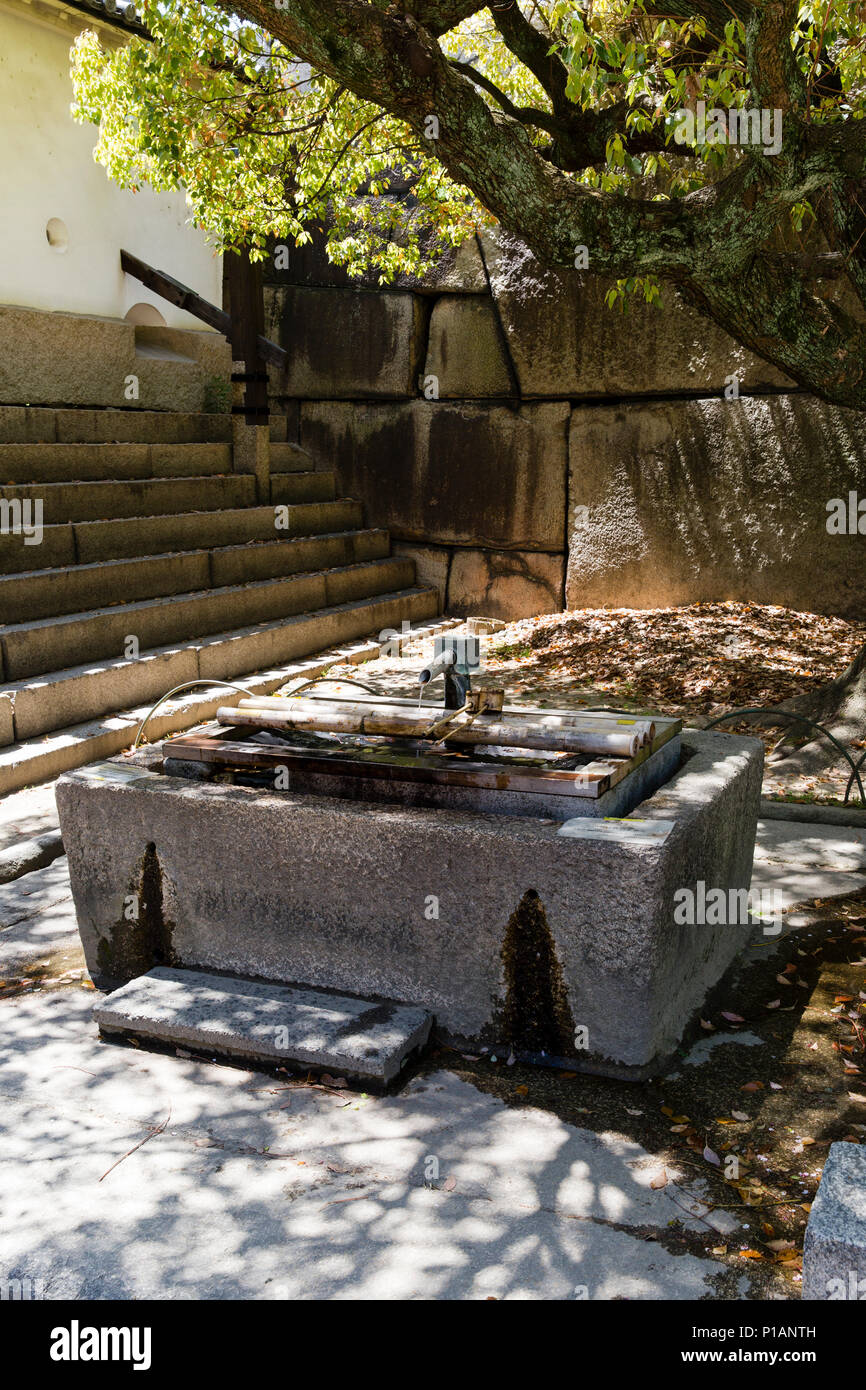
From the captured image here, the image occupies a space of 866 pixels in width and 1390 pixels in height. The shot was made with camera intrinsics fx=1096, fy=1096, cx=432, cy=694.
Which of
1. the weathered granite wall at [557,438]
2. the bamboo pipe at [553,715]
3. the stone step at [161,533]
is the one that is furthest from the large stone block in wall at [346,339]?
the bamboo pipe at [553,715]

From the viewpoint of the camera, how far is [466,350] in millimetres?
9688

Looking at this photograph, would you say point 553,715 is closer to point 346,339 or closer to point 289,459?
point 289,459

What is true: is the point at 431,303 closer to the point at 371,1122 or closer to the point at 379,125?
the point at 379,125

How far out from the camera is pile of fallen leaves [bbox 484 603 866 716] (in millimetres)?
7020

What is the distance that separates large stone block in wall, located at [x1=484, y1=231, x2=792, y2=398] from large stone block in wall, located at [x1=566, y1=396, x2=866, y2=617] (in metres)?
0.20

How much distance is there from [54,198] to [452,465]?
401 cm

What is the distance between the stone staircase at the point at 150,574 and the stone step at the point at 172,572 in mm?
11

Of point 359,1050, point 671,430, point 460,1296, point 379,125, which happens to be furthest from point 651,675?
point 460,1296

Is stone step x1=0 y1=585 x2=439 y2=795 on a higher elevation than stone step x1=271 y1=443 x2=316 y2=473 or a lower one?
lower

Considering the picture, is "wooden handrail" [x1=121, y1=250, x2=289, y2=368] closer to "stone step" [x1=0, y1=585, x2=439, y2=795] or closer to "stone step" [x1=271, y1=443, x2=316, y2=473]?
"stone step" [x1=271, y1=443, x2=316, y2=473]

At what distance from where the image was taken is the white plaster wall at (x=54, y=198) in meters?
8.75
